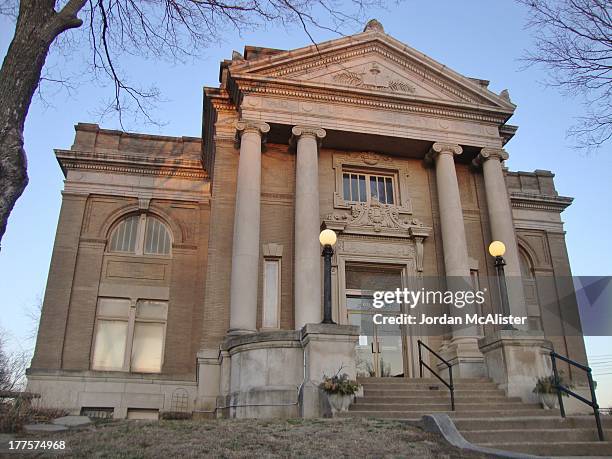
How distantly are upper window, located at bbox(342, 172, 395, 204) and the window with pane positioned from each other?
7940mm

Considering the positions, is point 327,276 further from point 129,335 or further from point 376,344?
point 129,335

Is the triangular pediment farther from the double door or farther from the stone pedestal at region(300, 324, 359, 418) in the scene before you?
the stone pedestal at region(300, 324, 359, 418)

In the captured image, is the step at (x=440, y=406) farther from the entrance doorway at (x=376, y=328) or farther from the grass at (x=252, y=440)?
the entrance doorway at (x=376, y=328)

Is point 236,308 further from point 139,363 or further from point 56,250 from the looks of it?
point 56,250

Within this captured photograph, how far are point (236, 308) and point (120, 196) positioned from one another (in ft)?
30.2

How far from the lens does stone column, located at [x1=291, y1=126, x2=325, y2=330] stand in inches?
586

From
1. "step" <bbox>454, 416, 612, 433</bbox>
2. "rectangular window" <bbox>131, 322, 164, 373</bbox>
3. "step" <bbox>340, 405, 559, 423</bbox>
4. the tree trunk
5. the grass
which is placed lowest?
the grass

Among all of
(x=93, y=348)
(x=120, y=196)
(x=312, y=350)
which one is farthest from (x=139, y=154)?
(x=312, y=350)

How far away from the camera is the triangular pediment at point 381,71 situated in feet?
59.2

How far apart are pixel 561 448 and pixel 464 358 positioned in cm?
685

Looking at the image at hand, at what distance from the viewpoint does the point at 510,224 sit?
704 inches

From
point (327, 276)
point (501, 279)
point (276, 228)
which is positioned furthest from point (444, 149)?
point (327, 276)

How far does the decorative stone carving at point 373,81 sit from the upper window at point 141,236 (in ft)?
29.3

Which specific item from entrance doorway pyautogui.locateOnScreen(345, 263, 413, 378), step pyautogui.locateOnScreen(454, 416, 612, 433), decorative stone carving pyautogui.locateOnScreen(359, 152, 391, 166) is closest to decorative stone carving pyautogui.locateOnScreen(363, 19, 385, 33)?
decorative stone carving pyautogui.locateOnScreen(359, 152, 391, 166)
